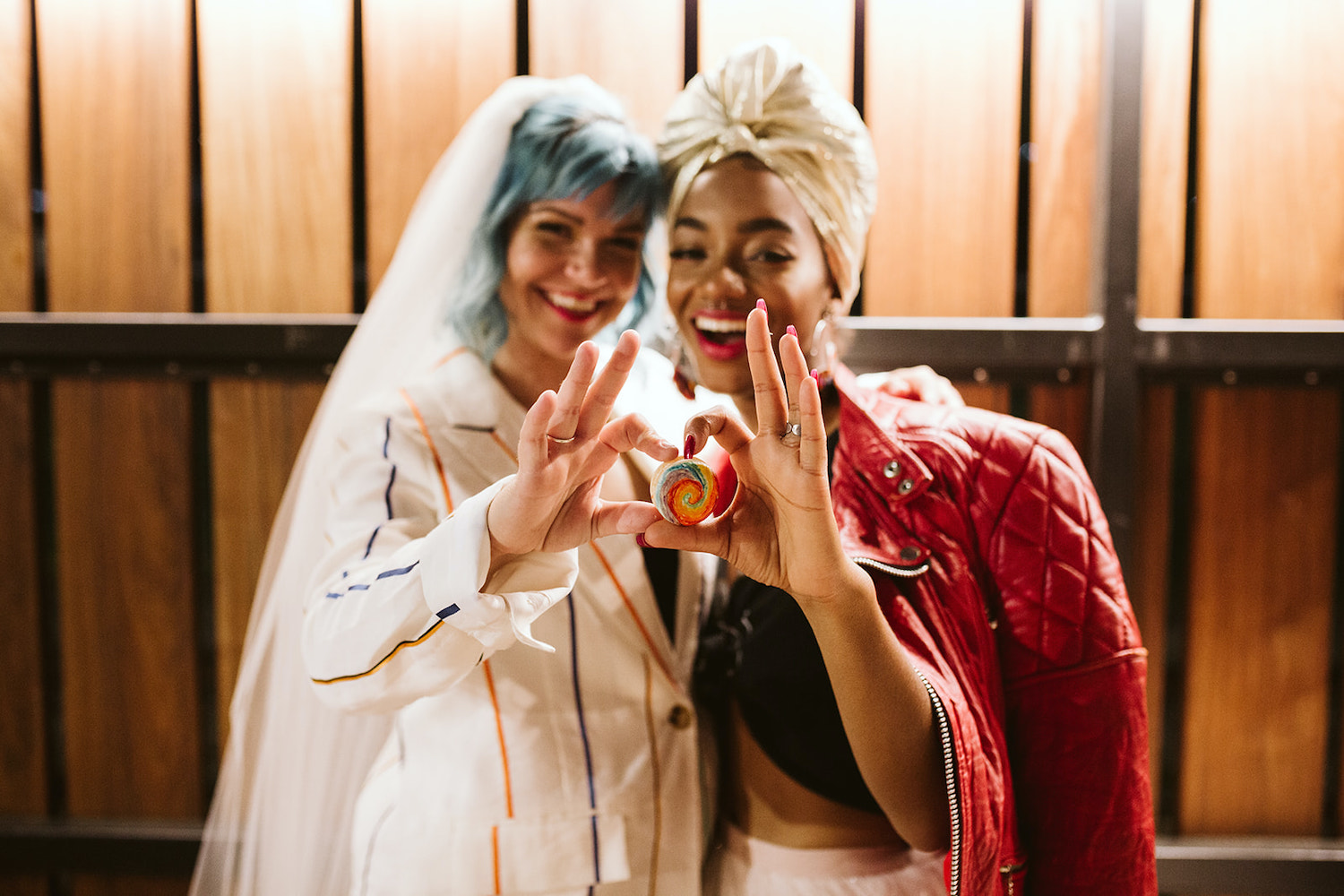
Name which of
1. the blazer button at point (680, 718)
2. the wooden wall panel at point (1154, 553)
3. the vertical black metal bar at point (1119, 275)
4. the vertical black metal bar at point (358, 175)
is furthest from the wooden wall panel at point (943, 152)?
the vertical black metal bar at point (358, 175)

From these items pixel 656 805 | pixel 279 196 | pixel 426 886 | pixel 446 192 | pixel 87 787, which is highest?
pixel 279 196

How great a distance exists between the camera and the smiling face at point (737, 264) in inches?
54.7

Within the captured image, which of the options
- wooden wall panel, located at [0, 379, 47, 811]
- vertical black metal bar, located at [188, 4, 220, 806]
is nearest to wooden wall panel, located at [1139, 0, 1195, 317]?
vertical black metal bar, located at [188, 4, 220, 806]

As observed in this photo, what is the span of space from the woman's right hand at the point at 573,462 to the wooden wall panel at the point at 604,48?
1.32 m

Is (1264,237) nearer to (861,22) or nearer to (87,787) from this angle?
(861,22)

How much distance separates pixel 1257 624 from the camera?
84.7 inches

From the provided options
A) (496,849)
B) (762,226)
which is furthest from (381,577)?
(762,226)

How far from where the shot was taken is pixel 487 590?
1.09 meters

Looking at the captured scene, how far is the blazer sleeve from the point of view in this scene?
1.09 m

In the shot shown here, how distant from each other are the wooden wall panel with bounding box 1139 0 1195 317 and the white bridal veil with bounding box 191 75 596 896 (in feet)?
4.89

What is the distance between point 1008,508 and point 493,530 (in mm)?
765

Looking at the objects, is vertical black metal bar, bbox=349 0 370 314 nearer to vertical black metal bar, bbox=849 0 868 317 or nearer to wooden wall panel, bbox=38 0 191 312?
wooden wall panel, bbox=38 0 191 312

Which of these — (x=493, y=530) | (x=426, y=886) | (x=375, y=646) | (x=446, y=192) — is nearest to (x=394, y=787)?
(x=426, y=886)

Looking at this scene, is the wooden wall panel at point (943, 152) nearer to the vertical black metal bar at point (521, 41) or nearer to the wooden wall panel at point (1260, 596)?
the wooden wall panel at point (1260, 596)
